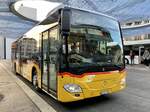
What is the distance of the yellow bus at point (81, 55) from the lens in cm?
671

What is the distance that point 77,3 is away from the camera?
2975 cm

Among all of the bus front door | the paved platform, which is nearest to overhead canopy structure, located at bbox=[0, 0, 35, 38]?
the paved platform

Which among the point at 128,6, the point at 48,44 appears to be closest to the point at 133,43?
the point at 128,6

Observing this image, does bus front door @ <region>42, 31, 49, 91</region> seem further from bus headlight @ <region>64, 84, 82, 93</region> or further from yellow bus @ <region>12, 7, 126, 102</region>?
bus headlight @ <region>64, 84, 82, 93</region>

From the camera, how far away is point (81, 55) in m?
6.87

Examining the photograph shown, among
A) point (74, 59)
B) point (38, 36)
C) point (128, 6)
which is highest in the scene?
point (128, 6)

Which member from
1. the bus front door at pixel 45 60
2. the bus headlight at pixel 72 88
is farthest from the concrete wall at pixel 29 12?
the bus headlight at pixel 72 88

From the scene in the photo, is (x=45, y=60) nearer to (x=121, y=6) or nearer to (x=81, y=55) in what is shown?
(x=81, y=55)

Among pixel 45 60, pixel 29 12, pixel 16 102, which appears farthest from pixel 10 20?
pixel 16 102

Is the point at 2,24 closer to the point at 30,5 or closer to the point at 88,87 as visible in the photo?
the point at 30,5

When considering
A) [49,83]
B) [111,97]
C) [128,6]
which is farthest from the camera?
[128,6]

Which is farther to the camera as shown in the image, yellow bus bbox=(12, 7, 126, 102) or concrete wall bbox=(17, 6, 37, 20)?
concrete wall bbox=(17, 6, 37, 20)

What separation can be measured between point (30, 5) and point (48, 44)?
98.9 ft

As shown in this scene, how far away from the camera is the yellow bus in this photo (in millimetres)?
6715
